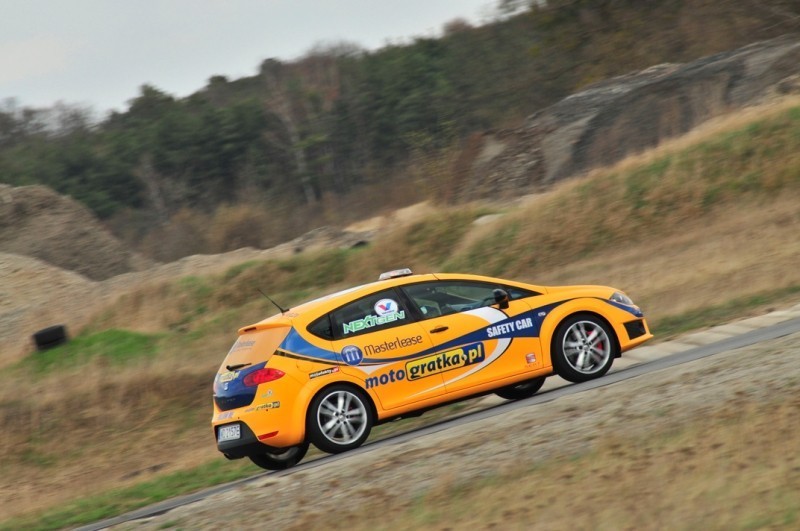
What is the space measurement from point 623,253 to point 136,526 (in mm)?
16481

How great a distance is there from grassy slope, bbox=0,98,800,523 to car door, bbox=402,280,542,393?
10.7 feet

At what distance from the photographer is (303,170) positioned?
76.8 m

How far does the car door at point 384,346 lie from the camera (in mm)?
10547

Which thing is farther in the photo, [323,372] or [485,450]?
[323,372]

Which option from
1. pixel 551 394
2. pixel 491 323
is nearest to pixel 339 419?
pixel 491 323

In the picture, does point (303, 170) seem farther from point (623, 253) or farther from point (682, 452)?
point (682, 452)

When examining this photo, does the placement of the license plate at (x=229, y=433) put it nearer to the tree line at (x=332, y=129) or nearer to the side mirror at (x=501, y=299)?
the side mirror at (x=501, y=299)

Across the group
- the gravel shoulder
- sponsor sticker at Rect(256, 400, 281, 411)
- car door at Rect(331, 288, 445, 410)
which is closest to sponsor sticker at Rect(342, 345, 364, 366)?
car door at Rect(331, 288, 445, 410)

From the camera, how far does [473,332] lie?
36.0 feet

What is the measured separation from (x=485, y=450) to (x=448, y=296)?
2.62 m

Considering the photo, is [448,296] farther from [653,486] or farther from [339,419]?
[653,486]

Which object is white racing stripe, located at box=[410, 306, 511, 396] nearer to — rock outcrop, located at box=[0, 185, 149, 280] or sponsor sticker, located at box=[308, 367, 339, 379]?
sponsor sticker, located at box=[308, 367, 339, 379]

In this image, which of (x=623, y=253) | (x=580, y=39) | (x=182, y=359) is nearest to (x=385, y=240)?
(x=623, y=253)

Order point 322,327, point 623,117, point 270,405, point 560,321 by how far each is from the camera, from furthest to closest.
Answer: point 623,117
point 560,321
point 322,327
point 270,405
